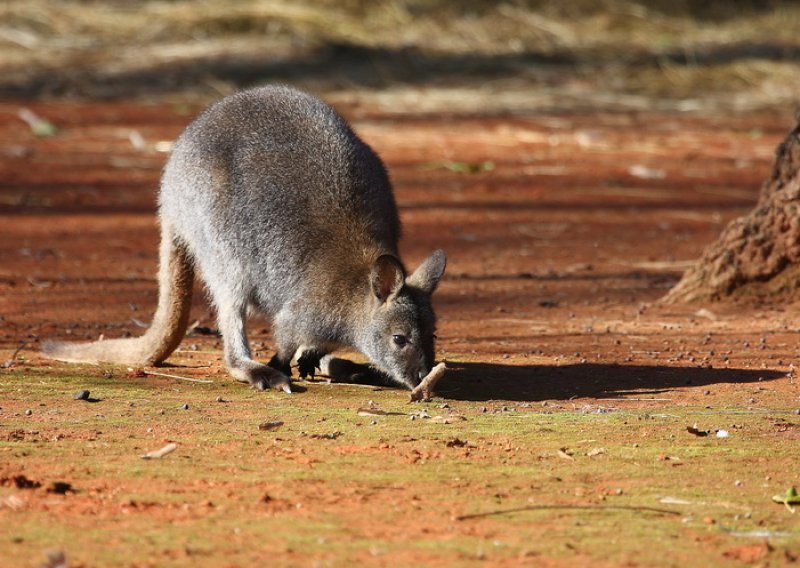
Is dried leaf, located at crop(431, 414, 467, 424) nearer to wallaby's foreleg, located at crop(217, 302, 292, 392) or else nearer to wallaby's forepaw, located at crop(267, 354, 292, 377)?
wallaby's foreleg, located at crop(217, 302, 292, 392)

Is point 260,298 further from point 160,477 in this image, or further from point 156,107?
point 156,107

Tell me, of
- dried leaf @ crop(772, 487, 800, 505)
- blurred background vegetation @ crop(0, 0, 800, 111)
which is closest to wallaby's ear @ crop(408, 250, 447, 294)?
dried leaf @ crop(772, 487, 800, 505)

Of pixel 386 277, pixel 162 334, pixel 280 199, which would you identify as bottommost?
pixel 162 334

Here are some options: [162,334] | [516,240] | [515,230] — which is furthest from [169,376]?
[515,230]

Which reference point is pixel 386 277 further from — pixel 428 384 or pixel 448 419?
pixel 448 419

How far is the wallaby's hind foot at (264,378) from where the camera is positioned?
5.46 m

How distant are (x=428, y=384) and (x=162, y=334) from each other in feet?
4.51

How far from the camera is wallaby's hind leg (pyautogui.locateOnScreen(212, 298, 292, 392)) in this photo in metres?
5.48

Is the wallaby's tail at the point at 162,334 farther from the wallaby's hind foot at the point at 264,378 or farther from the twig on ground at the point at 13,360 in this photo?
the wallaby's hind foot at the point at 264,378

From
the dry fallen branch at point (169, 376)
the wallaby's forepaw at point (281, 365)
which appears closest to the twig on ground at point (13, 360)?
the dry fallen branch at point (169, 376)

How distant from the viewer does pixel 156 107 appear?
50.2 feet

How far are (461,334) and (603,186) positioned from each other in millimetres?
5256

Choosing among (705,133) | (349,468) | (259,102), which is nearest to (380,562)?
(349,468)

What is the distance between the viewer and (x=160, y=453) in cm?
412
